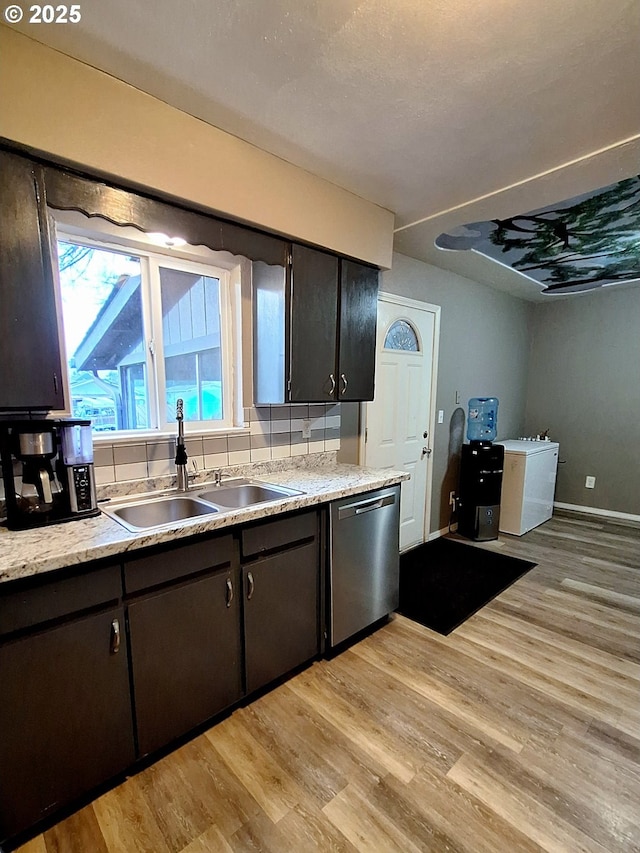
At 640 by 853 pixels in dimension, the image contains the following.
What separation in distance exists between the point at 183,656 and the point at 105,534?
60cm

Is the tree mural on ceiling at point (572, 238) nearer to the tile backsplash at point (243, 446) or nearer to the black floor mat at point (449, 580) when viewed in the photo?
the tile backsplash at point (243, 446)

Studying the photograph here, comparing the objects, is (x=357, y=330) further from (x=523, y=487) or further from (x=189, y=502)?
(x=523, y=487)

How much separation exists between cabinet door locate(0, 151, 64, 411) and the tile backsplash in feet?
1.54

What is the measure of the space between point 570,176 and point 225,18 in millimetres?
1771

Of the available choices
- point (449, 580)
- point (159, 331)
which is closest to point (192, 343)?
point (159, 331)

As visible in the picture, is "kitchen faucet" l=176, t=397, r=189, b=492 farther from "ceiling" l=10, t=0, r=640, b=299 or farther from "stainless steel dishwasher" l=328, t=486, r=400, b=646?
"ceiling" l=10, t=0, r=640, b=299

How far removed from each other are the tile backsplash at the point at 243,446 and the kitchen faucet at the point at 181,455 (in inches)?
3.4

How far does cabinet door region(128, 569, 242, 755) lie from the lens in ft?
4.79

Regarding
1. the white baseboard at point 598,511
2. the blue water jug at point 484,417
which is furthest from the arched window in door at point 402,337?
the white baseboard at point 598,511

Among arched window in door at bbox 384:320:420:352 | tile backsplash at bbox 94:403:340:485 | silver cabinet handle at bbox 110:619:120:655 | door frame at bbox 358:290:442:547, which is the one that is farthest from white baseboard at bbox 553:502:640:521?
silver cabinet handle at bbox 110:619:120:655

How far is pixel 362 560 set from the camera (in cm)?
222

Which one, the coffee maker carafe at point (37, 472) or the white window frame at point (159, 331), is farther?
the white window frame at point (159, 331)

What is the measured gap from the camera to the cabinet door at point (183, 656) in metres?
1.46

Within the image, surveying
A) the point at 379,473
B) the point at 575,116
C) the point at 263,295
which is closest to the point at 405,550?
the point at 379,473
